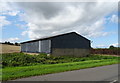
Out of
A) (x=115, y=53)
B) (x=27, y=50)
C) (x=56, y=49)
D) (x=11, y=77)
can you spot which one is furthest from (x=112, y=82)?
(x=115, y=53)

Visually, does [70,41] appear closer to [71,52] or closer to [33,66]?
[71,52]

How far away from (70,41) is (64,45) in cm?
212

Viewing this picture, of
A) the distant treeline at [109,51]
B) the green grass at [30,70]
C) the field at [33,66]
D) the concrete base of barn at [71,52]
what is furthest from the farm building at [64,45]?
the distant treeline at [109,51]

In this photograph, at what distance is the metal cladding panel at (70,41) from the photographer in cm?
3206

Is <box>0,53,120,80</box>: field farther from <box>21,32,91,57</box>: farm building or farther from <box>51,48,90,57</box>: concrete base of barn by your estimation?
<box>21,32,91,57</box>: farm building

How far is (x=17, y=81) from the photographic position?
8.88 m

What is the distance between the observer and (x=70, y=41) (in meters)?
34.4

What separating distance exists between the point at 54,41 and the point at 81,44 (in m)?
7.86

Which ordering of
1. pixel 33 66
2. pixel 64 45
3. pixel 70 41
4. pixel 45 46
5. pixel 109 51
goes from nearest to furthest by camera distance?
pixel 33 66 → pixel 45 46 → pixel 64 45 → pixel 70 41 → pixel 109 51

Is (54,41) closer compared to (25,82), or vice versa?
(25,82)

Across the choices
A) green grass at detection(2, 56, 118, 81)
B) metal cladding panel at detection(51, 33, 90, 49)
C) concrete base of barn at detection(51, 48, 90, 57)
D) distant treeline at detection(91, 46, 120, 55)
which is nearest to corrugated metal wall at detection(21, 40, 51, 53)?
metal cladding panel at detection(51, 33, 90, 49)

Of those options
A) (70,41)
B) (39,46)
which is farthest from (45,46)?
(70,41)

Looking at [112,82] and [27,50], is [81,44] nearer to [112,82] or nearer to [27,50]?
[27,50]

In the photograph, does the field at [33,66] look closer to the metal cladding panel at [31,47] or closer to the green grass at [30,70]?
the green grass at [30,70]
